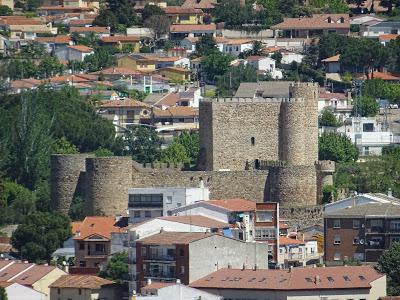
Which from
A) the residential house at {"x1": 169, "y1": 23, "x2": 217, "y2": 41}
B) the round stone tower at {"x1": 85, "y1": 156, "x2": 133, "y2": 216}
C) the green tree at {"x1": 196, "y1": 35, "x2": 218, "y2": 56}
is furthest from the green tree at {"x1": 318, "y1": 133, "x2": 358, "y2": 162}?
the residential house at {"x1": 169, "y1": 23, "x2": 217, "y2": 41}

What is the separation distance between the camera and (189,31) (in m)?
126

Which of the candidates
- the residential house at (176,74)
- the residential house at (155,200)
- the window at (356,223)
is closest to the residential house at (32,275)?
the residential house at (155,200)

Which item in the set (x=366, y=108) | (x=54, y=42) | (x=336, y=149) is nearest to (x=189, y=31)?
(x=54, y=42)

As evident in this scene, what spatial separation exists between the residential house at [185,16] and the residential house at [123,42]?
5.46m

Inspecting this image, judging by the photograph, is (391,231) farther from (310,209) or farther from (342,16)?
(342,16)

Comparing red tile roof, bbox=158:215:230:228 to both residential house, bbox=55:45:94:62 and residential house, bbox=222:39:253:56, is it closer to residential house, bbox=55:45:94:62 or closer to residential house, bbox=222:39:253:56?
residential house, bbox=222:39:253:56

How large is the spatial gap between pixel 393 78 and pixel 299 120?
1224 inches

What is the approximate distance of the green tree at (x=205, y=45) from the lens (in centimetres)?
12019

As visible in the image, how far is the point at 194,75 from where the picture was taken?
116 m

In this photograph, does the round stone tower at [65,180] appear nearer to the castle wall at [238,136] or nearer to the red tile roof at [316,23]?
the castle wall at [238,136]

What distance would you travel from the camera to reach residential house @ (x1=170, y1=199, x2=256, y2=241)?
75312 millimetres

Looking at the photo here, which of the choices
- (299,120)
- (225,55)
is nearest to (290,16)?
(225,55)

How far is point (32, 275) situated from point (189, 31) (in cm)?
5527

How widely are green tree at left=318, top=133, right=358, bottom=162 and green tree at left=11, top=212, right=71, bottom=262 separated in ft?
58.6
